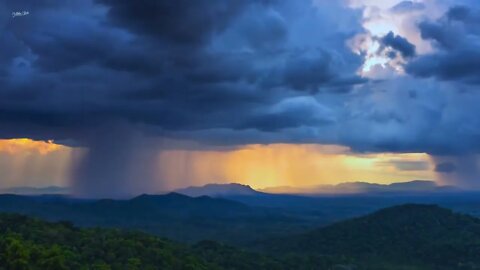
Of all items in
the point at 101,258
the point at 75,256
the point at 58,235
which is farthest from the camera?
the point at 58,235

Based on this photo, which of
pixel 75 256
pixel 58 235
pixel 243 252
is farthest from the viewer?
pixel 243 252

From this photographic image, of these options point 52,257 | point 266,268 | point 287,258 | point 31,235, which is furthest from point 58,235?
point 287,258

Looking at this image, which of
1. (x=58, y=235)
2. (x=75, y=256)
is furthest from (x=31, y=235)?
(x=75, y=256)

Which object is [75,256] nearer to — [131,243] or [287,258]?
[131,243]

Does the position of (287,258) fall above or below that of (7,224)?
below

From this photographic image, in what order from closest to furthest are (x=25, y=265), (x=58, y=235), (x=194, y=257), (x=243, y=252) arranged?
(x=25, y=265), (x=58, y=235), (x=194, y=257), (x=243, y=252)

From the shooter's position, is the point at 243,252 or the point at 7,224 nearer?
the point at 7,224

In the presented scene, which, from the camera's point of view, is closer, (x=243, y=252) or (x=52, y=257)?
(x=52, y=257)

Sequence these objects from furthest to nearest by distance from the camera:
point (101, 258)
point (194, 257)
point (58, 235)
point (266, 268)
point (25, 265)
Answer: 1. point (266, 268)
2. point (194, 257)
3. point (58, 235)
4. point (101, 258)
5. point (25, 265)

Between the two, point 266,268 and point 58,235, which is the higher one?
point 58,235

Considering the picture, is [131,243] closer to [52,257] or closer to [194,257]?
[194,257]
